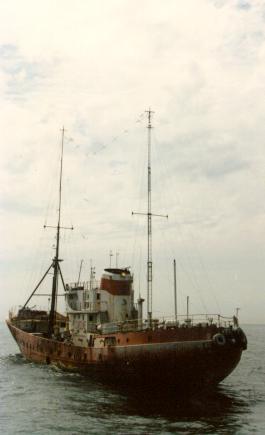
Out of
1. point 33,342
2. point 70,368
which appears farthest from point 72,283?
point 70,368

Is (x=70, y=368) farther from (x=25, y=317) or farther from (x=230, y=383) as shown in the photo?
(x=25, y=317)

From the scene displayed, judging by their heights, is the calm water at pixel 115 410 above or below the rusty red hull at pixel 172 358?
below

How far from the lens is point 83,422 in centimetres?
2564

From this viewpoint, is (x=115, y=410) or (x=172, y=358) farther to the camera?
(x=172, y=358)

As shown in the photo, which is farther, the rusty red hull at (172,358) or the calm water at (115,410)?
the rusty red hull at (172,358)

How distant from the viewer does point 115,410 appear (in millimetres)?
28156

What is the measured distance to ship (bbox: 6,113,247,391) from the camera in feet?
102

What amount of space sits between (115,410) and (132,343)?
19.1 feet

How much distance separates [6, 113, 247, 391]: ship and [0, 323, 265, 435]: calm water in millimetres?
1279

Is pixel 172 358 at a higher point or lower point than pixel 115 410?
higher

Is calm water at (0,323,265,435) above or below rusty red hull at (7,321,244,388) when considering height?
below

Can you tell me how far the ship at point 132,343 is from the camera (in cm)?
3120

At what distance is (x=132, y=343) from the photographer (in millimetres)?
33312

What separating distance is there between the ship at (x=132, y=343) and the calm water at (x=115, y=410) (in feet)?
4.20
